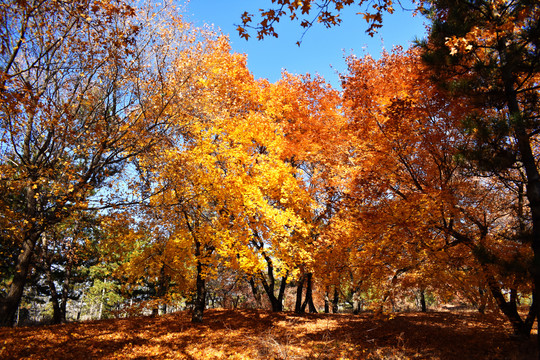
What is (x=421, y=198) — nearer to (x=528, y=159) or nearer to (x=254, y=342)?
(x=528, y=159)

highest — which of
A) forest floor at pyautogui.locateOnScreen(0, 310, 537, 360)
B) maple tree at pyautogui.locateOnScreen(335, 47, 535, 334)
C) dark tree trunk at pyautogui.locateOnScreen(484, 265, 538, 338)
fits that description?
maple tree at pyautogui.locateOnScreen(335, 47, 535, 334)

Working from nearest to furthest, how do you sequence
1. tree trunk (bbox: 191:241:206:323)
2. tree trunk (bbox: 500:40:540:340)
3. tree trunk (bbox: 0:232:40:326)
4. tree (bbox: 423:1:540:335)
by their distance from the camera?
tree trunk (bbox: 500:40:540:340), tree (bbox: 423:1:540:335), tree trunk (bbox: 0:232:40:326), tree trunk (bbox: 191:241:206:323)

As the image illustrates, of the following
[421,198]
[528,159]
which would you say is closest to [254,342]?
[421,198]

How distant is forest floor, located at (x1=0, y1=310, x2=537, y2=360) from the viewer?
22.6 feet

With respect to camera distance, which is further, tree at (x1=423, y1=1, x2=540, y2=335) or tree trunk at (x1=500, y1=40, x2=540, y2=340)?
tree at (x1=423, y1=1, x2=540, y2=335)

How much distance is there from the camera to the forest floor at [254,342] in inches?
271

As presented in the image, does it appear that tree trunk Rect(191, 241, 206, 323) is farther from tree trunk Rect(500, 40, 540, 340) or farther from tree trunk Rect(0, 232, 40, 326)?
tree trunk Rect(500, 40, 540, 340)

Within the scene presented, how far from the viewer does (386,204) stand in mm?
8469

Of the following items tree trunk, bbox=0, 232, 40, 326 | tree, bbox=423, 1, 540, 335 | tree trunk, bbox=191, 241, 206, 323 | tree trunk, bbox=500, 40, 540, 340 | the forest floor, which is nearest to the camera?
tree trunk, bbox=500, 40, 540, 340

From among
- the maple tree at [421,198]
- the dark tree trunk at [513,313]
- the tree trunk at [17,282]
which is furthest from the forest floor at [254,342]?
the maple tree at [421,198]

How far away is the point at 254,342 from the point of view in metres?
8.14

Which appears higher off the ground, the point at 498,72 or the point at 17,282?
the point at 498,72

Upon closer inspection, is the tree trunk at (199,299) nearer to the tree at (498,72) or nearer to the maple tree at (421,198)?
the maple tree at (421,198)

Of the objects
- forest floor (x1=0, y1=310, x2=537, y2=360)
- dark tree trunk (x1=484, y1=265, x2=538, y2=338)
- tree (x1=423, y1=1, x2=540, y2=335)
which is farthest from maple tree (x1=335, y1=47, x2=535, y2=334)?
forest floor (x1=0, y1=310, x2=537, y2=360)
